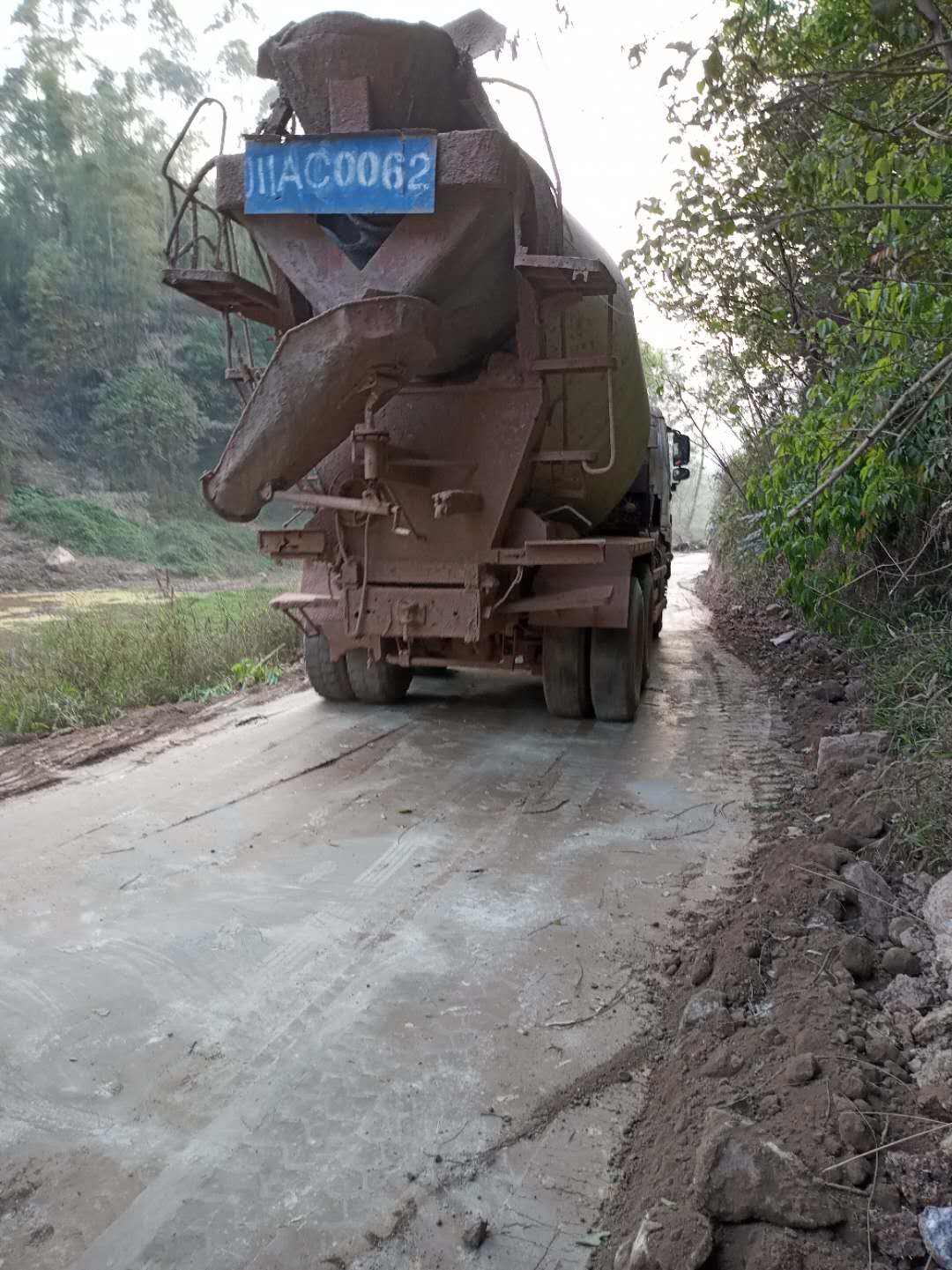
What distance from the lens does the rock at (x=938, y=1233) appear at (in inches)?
71.4

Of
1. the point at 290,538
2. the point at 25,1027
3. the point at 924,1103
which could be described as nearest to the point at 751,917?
the point at 924,1103

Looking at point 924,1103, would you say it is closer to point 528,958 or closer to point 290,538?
point 528,958

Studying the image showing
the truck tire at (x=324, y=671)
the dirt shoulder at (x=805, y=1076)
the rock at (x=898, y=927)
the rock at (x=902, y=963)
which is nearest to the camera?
the dirt shoulder at (x=805, y=1076)

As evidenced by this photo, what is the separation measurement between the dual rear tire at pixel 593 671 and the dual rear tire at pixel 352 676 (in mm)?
1190

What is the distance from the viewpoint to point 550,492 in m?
6.46

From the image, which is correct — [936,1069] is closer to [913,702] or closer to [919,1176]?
[919,1176]

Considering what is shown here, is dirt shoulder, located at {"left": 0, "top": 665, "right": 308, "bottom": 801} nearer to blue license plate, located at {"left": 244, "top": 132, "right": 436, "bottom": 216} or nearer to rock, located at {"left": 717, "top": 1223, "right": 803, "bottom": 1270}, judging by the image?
blue license plate, located at {"left": 244, "top": 132, "right": 436, "bottom": 216}

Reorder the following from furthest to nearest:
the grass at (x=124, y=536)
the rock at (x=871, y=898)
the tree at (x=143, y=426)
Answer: the tree at (x=143, y=426) → the grass at (x=124, y=536) → the rock at (x=871, y=898)

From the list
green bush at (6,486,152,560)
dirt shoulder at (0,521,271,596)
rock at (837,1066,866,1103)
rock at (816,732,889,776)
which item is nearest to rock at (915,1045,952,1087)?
rock at (837,1066,866,1103)

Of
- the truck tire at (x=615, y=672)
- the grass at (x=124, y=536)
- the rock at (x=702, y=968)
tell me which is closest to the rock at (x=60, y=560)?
the grass at (x=124, y=536)

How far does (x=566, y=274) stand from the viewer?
521cm

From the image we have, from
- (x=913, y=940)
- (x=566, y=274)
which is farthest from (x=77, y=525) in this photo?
(x=913, y=940)

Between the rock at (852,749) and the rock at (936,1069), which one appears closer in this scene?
the rock at (936,1069)

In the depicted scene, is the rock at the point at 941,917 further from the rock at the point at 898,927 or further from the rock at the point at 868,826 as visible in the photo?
the rock at the point at 868,826
